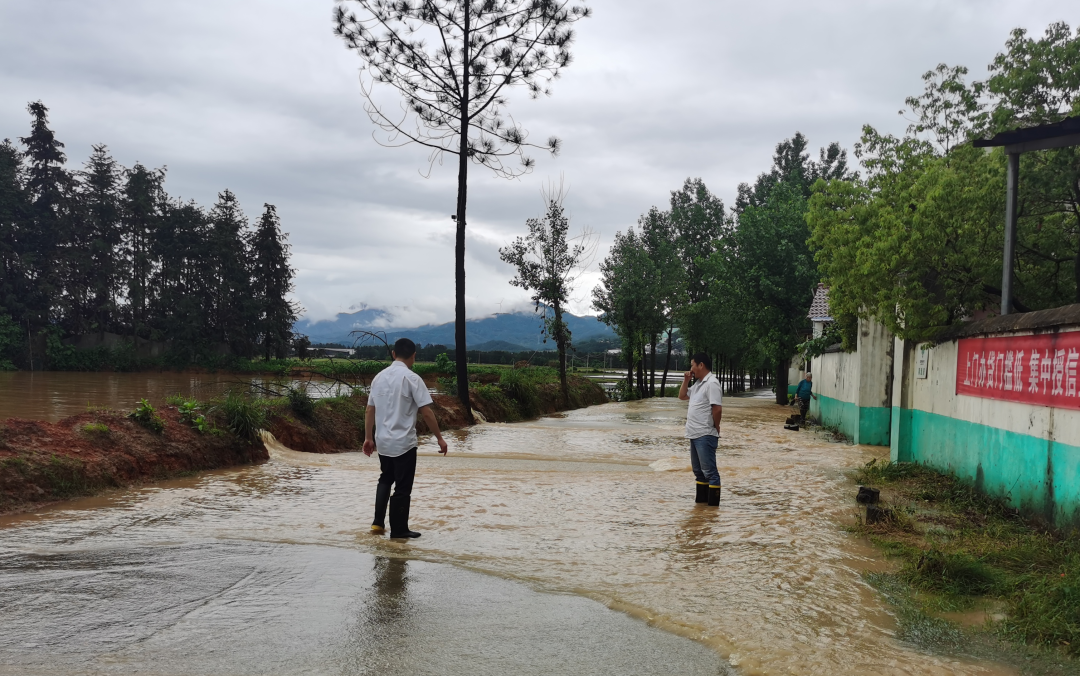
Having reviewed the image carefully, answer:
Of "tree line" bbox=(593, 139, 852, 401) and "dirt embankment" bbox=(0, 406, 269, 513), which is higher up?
"tree line" bbox=(593, 139, 852, 401)

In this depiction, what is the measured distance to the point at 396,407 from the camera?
786 centimetres

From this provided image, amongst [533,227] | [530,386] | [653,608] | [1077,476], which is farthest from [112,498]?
[533,227]

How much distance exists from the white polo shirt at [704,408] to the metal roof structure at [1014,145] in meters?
3.76

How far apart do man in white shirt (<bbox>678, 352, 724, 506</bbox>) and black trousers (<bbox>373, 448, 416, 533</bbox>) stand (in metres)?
3.69

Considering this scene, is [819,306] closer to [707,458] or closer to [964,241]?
[964,241]

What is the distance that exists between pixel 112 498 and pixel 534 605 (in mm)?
6405

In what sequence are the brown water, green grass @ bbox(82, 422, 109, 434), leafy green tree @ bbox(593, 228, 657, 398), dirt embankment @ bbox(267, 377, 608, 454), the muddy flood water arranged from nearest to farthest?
the muddy flood water, green grass @ bbox(82, 422, 109, 434), dirt embankment @ bbox(267, 377, 608, 454), the brown water, leafy green tree @ bbox(593, 228, 657, 398)

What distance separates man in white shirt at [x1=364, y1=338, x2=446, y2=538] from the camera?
7.72 m

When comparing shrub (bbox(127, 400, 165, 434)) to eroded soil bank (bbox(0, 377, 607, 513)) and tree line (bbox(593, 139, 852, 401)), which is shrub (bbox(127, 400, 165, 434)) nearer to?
eroded soil bank (bbox(0, 377, 607, 513))

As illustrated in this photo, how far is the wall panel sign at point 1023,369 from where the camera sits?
7.09 meters

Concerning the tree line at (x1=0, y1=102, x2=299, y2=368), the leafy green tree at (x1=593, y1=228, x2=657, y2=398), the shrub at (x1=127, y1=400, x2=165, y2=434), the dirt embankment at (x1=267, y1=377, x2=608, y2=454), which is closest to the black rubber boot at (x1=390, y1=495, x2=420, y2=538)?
the shrub at (x1=127, y1=400, x2=165, y2=434)

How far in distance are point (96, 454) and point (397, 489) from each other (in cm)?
503

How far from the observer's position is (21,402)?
21.5m

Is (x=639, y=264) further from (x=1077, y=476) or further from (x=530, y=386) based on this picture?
(x=1077, y=476)
